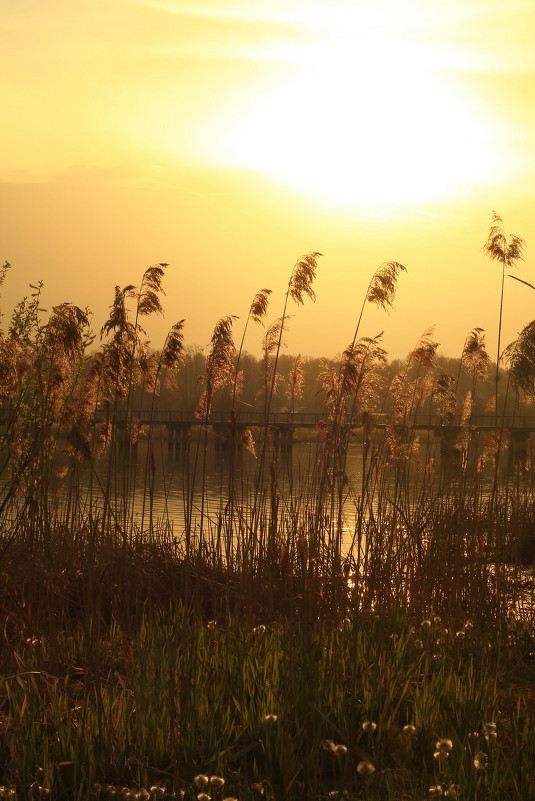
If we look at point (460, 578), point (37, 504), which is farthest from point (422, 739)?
point (460, 578)

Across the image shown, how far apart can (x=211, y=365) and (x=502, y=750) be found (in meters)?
2.78

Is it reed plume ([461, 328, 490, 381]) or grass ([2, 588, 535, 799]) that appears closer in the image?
grass ([2, 588, 535, 799])

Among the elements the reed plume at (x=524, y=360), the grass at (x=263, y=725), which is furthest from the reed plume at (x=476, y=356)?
the grass at (x=263, y=725)

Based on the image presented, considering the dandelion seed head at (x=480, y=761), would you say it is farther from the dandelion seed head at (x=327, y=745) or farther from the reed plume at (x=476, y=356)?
the reed plume at (x=476, y=356)

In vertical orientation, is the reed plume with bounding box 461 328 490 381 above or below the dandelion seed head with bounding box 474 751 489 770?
above

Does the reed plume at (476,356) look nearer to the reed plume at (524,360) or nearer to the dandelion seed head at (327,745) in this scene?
the reed plume at (524,360)

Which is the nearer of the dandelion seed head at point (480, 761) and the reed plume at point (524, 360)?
the dandelion seed head at point (480, 761)

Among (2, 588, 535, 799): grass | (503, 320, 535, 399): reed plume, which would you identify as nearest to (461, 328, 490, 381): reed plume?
(503, 320, 535, 399): reed plume

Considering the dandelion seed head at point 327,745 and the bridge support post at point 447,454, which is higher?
the bridge support post at point 447,454

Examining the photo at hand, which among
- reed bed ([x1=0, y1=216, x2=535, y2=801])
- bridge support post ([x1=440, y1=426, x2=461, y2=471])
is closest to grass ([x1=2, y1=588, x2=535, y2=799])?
reed bed ([x1=0, y1=216, x2=535, y2=801])

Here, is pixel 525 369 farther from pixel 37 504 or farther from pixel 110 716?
pixel 110 716

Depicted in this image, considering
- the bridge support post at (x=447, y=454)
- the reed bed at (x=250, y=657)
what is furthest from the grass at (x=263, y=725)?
the bridge support post at (x=447, y=454)

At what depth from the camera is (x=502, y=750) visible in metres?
3.05

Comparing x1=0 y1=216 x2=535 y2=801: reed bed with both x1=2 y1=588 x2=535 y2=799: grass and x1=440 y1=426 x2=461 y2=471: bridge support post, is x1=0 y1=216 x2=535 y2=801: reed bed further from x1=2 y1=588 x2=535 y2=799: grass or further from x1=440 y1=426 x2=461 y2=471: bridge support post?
x1=440 y1=426 x2=461 y2=471: bridge support post
